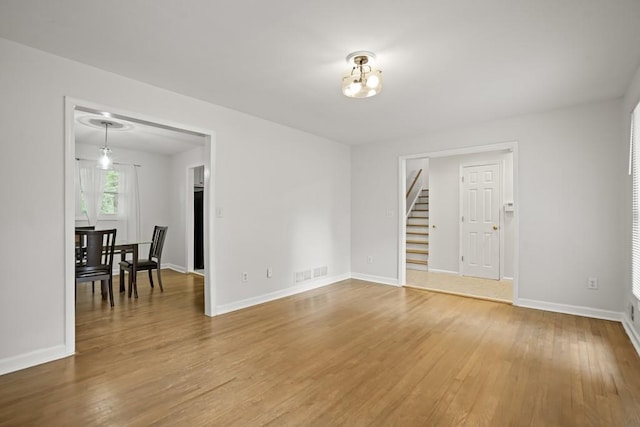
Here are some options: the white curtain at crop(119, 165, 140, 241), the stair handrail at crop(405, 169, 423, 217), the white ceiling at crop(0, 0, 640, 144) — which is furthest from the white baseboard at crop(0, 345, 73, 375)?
the stair handrail at crop(405, 169, 423, 217)

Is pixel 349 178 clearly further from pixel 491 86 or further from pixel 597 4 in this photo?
pixel 597 4

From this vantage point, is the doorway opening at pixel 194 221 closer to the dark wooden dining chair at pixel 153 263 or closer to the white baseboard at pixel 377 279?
the dark wooden dining chair at pixel 153 263

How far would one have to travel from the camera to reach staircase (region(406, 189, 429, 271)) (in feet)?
21.7

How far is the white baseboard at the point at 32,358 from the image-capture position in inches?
91.6

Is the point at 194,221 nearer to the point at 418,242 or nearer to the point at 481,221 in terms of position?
the point at 418,242

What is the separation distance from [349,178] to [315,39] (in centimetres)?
367

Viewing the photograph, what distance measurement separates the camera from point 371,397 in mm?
2045

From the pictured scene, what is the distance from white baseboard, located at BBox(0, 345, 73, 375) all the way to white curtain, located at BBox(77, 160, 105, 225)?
3.97 meters

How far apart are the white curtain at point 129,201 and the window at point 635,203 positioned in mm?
7444

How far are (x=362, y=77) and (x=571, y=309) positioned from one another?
11.9ft

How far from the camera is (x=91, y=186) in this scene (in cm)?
580

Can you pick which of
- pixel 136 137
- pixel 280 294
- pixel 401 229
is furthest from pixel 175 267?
pixel 401 229

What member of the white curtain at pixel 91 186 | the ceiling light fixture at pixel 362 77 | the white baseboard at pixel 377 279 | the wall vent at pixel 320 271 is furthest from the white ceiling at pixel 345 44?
the white curtain at pixel 91 186

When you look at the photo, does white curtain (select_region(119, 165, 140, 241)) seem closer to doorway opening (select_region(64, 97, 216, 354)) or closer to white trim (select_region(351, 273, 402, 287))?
doorway opening (select_region(64, 97, 216, 354))
